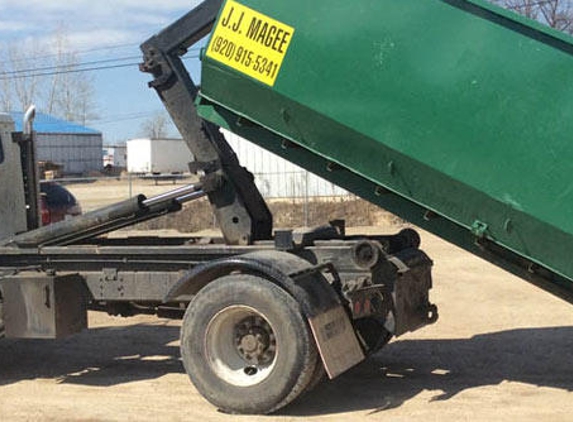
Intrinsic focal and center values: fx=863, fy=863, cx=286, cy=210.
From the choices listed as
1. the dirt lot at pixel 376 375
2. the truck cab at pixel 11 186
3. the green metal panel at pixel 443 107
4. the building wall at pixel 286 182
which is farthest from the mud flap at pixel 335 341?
the building wall at pixel 286 182

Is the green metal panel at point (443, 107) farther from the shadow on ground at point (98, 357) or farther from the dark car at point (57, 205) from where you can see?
the dark car at point (57, 205)

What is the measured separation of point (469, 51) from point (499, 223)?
1256mm

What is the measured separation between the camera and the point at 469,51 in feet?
20.3

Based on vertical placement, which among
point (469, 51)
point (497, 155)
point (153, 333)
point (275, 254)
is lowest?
point (153, 333)

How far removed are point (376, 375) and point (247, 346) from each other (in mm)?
1699

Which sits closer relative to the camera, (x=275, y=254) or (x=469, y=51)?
(x=469, y=51)

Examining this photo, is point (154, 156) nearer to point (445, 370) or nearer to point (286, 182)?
point (286, 182)

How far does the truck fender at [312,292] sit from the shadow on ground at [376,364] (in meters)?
0.53

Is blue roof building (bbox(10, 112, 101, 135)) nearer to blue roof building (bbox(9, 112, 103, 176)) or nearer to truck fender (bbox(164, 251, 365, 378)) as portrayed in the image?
blue roof building (bbox(9, 112, 103, 176))

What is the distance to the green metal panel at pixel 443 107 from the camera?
599cm

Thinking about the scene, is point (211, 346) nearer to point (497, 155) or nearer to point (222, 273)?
point (222, 273)

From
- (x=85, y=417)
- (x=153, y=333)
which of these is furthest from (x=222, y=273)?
(x=153, y=333)

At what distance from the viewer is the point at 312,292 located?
6.64 metres

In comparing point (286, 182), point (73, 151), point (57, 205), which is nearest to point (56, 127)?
point (73, 151)
